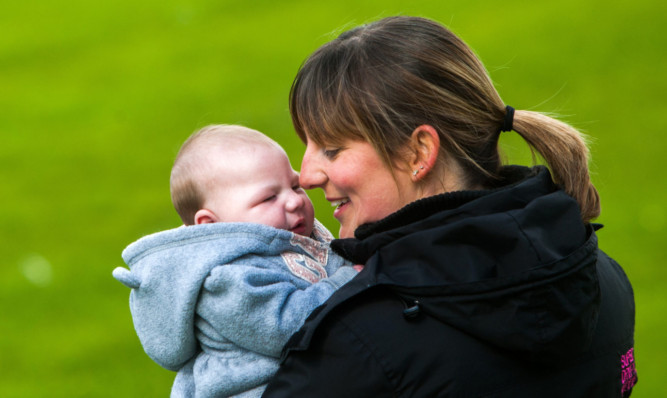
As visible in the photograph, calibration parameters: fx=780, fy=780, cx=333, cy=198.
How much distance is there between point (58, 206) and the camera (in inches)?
246

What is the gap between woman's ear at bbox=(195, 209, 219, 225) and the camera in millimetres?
2307

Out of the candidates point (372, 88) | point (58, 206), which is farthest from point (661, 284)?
point (58, 206)

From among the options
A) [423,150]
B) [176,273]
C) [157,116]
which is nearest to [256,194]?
Result: [176,273]

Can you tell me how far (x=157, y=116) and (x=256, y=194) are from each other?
4.79 metres

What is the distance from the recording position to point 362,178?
78.7 inches

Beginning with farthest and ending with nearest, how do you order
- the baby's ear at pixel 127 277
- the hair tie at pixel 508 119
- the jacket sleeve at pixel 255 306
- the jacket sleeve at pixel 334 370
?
1. the hair tie at pixel 508 119
2. the baby's ear at pixel 127 277
3. the jacket sleeve at pixel 255 306
4. the jacket sleeve at pixel 334 370

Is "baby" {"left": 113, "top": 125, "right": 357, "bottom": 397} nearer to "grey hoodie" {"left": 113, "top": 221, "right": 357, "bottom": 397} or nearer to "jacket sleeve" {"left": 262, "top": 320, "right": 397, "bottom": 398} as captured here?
"grey hoodie" {"left": 113, "top": 221, "right": 357, "bottom": 397}

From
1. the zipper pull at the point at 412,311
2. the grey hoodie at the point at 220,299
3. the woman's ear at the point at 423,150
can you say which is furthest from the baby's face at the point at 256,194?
the zipper pull at the point at 412,311

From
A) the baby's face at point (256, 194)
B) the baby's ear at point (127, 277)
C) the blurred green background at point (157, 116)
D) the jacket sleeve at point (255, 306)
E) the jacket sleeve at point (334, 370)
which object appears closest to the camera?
the jacket sleeve at point (334, 370)

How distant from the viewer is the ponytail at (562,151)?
207 cm

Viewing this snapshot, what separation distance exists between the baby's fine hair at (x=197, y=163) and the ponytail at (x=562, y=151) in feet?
2.61

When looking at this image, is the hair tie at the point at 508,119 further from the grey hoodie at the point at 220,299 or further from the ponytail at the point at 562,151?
the grey hoodie at the point at 220,299

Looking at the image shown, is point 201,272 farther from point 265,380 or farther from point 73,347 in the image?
point 73,347

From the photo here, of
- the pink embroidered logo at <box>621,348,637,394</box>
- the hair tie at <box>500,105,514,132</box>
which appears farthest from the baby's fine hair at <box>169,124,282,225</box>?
the pink embroidered logo at <box>621,348,637,394</box>
